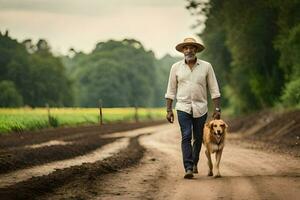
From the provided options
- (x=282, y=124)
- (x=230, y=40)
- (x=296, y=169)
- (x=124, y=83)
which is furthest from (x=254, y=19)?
(x=124, y=83)

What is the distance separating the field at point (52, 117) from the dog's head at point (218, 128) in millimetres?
17891

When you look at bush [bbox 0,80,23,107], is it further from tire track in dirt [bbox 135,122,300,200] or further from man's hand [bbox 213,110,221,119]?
man's hand [bbox 213,110,221,119]

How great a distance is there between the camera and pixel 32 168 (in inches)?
573

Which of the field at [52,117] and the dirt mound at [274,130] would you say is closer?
the dirt mound at [274,130]

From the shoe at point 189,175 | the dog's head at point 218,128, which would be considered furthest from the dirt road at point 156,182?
the dog's head at point 218,128

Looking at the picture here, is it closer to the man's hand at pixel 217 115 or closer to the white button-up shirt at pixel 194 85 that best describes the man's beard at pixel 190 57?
the white button-up shirt at pixel 194 85

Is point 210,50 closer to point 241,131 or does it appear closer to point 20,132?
point 241,131

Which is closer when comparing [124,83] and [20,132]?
[20,132]

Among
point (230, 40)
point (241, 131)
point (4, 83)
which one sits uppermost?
point (230, 40)

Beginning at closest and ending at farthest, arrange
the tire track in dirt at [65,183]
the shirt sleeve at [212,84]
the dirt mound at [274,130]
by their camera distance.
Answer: the tire track in dirt at [65,183] → the shirt sleeve at [212,84] → the dirt mound at [274,130]

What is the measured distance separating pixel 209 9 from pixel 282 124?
1692 cm

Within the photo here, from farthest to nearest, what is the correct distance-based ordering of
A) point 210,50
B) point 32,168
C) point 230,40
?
point 210,50, point 230,40, point 32,168

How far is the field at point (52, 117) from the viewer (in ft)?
101

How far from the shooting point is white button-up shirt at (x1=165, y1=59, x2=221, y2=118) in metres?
12.4
